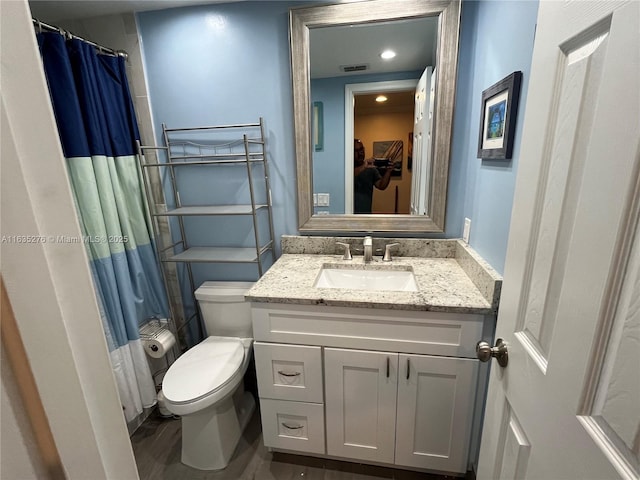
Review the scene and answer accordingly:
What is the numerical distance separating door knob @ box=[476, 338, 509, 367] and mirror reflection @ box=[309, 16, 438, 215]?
3.02 ft

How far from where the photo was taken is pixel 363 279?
4.99 feet

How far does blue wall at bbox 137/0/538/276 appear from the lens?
4.38ft

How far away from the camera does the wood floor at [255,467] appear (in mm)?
1405

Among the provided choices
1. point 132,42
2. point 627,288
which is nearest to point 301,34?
point 132,42

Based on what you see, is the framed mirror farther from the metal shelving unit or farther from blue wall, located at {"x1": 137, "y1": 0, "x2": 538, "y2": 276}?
the metal shelving unit

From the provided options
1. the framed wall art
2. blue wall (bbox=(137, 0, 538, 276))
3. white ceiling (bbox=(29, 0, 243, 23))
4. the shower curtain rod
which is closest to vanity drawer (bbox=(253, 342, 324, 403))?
blue wall (bbox=(137, 0, 538, 276))

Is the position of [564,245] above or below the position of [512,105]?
below

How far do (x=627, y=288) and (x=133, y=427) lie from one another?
2139mm

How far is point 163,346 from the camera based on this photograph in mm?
1654

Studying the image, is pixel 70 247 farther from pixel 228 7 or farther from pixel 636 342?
pixel 228 7

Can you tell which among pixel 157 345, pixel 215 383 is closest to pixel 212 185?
pixel 157 345

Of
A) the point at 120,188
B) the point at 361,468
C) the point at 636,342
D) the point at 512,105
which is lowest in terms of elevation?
the point at 361,468

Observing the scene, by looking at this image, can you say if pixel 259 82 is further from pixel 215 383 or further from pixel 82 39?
pixel 215 383

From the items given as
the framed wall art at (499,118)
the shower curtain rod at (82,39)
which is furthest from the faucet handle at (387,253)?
the shower curtain rod at (82,39)
